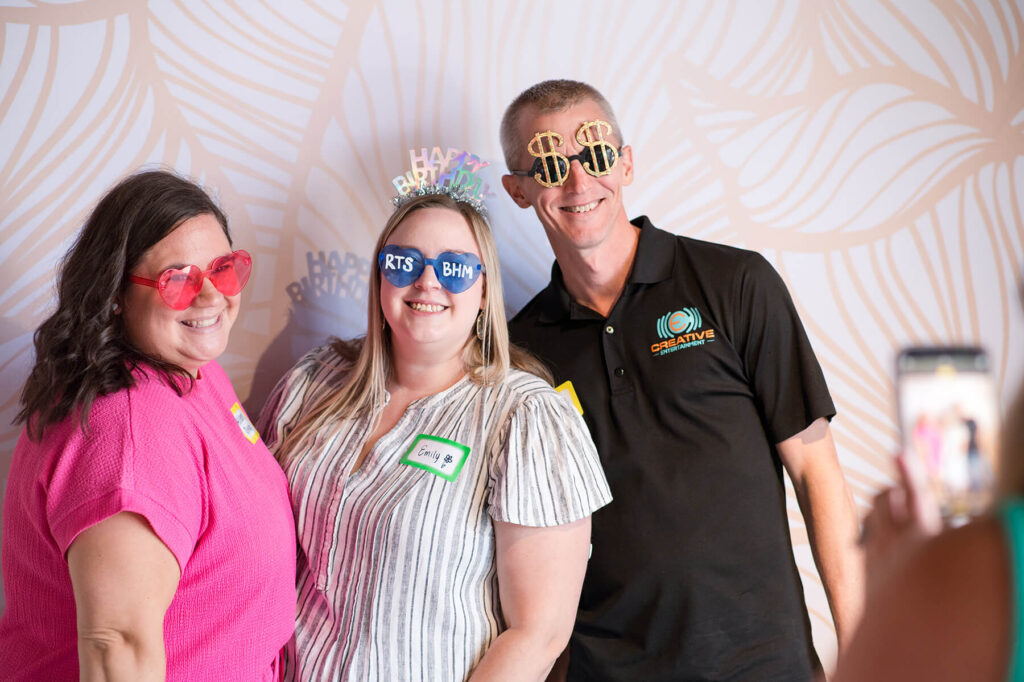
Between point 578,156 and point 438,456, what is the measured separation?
0.87m

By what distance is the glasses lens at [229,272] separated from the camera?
6.31 feet

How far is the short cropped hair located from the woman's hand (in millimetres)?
1771

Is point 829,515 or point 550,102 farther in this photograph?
point 550,102

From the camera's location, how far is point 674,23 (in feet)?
9.03

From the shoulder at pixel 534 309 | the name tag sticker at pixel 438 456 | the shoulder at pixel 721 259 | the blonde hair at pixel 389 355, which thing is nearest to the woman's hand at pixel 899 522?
the name tag sticker at pixel 438 456

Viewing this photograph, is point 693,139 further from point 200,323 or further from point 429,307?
point 200,323

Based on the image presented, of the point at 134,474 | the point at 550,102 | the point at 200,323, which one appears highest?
the point at 550,102

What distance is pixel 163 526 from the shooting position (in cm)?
161

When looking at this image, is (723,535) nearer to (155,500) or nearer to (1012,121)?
(155,500)

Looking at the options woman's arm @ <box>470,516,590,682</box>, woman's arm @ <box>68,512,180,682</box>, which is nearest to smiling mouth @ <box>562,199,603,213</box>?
woman's arm @ <box>470,516,590,682</box>

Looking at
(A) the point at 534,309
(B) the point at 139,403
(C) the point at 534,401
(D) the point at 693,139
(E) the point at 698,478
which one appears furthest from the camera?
(D) the point at 693,139

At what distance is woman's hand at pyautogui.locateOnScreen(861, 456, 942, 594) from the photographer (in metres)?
0.63

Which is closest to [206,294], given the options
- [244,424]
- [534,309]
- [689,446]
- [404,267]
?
[244,424]

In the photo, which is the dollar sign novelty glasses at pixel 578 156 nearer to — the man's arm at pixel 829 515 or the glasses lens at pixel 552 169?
the glasses lens at pixel 552 169
